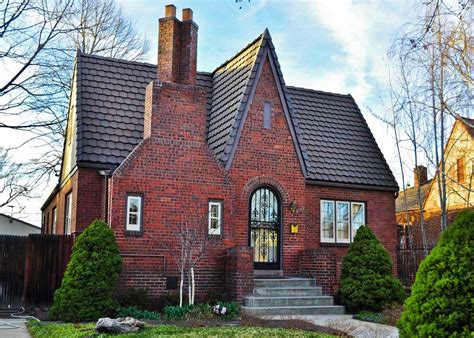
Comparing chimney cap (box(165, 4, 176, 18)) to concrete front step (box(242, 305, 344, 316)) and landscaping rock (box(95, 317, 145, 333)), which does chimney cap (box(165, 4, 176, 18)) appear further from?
landscaping rock (box(95, 317, 145, 333))

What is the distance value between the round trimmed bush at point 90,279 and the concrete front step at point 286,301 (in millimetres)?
3315

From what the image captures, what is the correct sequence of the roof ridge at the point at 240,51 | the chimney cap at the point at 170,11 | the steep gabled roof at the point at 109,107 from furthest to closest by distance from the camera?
the roof ridge at the point at 240,51 < the chimney cap at the point at 170,11 < the steep gabled roof at the point at 109,107

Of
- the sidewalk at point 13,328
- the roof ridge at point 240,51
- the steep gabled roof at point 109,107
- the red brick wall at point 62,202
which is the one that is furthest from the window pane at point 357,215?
the sidewalk at point 13,328

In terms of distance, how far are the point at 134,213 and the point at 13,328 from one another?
4.19 meters

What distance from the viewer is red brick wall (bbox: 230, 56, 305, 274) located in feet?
53.1

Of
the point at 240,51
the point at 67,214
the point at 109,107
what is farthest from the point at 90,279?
the point at 240,51

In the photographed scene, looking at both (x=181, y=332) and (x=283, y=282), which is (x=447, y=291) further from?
(x=283, y=282)

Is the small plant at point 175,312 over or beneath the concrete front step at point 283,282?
beneath

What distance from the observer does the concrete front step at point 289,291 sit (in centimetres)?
1440

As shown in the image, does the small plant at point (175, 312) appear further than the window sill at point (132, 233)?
No

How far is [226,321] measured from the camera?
12203 mm

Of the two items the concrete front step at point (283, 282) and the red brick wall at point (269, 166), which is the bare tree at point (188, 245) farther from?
the concrete front step at point (283, 282)

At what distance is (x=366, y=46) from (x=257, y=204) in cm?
618

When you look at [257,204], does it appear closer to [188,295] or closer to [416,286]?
[188,295]
